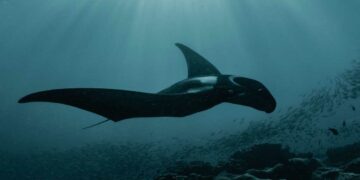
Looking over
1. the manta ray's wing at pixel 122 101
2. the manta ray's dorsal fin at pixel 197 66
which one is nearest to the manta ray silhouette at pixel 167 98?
the manta ray's wing at pixel 122 101

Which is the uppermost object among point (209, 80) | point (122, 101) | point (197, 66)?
point (197, 66)

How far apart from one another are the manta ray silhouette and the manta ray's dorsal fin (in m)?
1.85

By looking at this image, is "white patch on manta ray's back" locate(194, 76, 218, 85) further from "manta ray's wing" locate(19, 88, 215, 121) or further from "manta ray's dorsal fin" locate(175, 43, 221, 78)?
"manta ray's dorsal fin" locate(175, 43, 221, 78)

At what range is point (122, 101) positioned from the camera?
14.5 ft

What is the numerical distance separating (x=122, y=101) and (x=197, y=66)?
12.4 feet

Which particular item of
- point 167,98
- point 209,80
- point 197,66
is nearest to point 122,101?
point 167,98

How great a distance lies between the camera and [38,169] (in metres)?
36.8

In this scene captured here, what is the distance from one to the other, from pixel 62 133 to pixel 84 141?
10.2 feet

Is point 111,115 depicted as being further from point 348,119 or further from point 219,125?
point 219,125

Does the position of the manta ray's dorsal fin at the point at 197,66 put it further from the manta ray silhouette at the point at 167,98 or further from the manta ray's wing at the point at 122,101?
the manta ray's wing at the point at 122,101

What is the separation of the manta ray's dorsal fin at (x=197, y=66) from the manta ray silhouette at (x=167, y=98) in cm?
185

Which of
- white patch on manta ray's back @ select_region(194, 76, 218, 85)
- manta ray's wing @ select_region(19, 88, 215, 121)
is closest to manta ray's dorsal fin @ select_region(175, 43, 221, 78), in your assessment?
white patch on manta ray's back @ select_region(194, 76, 218, 85)

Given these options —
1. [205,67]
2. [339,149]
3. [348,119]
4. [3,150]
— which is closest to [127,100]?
[205,67]

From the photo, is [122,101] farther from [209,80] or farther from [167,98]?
[209,80]
